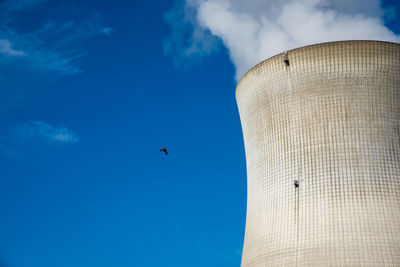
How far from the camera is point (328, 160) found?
48.5 ft

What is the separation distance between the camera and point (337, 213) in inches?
560

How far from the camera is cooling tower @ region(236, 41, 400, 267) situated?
13.9 meters

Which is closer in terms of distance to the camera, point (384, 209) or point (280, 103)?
point (384, 209)

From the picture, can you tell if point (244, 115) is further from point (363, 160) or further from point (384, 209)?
point (384, 209)

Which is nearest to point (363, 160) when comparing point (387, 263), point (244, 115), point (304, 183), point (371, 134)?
point (371, 134)

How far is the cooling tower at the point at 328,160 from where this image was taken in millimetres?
13938

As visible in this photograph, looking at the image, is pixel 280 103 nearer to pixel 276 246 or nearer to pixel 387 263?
pixel 276 246

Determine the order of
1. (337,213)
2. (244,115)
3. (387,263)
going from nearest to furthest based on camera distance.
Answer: (387,263), (337,213), (244,115)

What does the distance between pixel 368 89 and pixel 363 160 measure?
216 cm

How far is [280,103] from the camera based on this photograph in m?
16.0

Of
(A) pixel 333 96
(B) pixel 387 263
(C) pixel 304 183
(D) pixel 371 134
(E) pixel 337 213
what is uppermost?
(A) pixel 333 96

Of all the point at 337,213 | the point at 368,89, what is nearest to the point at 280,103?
the point at 368,89

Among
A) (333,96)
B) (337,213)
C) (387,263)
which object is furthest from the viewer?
(333,96)

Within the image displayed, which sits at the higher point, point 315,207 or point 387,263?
point 315,207
